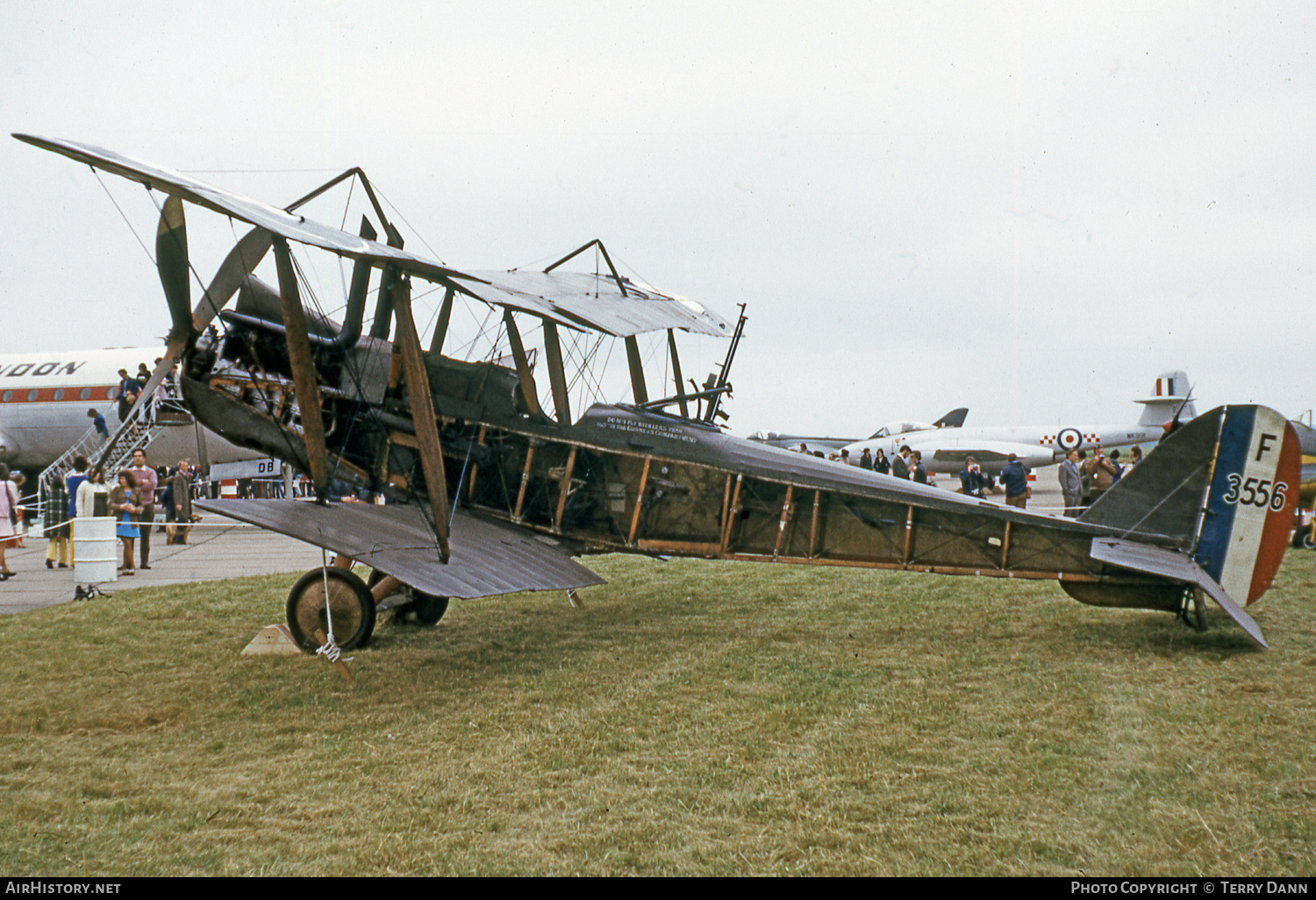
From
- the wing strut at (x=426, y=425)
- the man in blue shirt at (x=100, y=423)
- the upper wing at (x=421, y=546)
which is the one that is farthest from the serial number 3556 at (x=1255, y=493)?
the man in blue shirt at (x=100, y=423)

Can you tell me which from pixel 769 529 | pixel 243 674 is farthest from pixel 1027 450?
pixel 243 674

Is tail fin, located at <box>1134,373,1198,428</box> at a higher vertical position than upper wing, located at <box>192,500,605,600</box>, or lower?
higher

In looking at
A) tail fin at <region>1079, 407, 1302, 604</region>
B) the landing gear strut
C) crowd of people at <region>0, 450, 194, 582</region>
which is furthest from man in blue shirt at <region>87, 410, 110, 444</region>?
tail fin at <region>1079, 407, 1302, 604</region>

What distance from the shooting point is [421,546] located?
23.3 feet

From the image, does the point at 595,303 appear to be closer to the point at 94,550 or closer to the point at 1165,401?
the point at 94,550

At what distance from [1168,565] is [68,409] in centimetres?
2787

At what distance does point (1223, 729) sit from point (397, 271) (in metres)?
6.32

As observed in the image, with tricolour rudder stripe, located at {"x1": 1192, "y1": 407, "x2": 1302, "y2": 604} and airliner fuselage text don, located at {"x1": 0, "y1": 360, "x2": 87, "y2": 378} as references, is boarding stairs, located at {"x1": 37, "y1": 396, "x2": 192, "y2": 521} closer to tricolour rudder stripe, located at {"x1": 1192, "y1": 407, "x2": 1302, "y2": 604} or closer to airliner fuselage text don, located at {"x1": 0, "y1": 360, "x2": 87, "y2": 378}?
airliner fuselage text don, located at {"x1": 0, "y1": 360, "x2": 87, "y2": 378}

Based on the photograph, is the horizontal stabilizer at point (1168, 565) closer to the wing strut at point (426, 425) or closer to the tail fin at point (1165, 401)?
the wing strut at point (426, 425)

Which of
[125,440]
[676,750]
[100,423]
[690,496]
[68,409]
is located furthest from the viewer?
[68,409]

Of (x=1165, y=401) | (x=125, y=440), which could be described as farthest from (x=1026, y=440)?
(x=125, y=440)

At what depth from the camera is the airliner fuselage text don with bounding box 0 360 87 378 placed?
26672 mm

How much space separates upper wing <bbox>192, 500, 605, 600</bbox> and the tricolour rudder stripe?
4.99 metres

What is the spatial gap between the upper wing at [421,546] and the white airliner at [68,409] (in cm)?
2034
